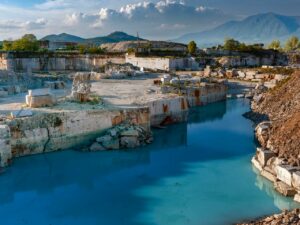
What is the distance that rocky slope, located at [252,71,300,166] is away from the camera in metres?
14.7

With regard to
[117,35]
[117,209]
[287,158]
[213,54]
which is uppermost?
[117,35]

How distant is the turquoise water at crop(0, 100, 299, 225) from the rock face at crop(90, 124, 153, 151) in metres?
0.41

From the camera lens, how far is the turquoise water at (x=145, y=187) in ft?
39.3

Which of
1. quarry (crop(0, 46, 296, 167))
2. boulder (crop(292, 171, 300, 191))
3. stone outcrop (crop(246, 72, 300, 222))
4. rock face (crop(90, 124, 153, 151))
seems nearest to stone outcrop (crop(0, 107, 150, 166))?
quarry (crop(0, 46, 296, 167))

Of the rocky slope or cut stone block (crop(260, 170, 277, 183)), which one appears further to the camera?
the rocky slope

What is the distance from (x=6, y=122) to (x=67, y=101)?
14.5 ft

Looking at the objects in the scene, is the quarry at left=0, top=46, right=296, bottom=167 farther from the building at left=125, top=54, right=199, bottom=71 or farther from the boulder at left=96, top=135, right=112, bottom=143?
the building at left=125, top=54, right=199, bottom=71

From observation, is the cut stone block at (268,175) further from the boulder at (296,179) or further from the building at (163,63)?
the building at (163,63)

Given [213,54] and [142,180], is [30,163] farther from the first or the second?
[213,54]

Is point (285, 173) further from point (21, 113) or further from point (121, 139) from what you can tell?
point (21, 113)

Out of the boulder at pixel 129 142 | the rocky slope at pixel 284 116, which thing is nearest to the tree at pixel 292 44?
the rocky slope at pixel 284 116

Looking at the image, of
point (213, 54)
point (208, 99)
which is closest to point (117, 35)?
point (213, 54)

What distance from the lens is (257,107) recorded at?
26297mm

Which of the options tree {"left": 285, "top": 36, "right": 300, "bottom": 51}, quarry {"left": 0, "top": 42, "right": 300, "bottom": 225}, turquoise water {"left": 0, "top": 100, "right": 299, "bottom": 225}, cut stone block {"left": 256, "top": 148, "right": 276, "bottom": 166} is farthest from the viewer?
tree {"left": 285, "top": 36, "right": 300, "bottom": 51}
